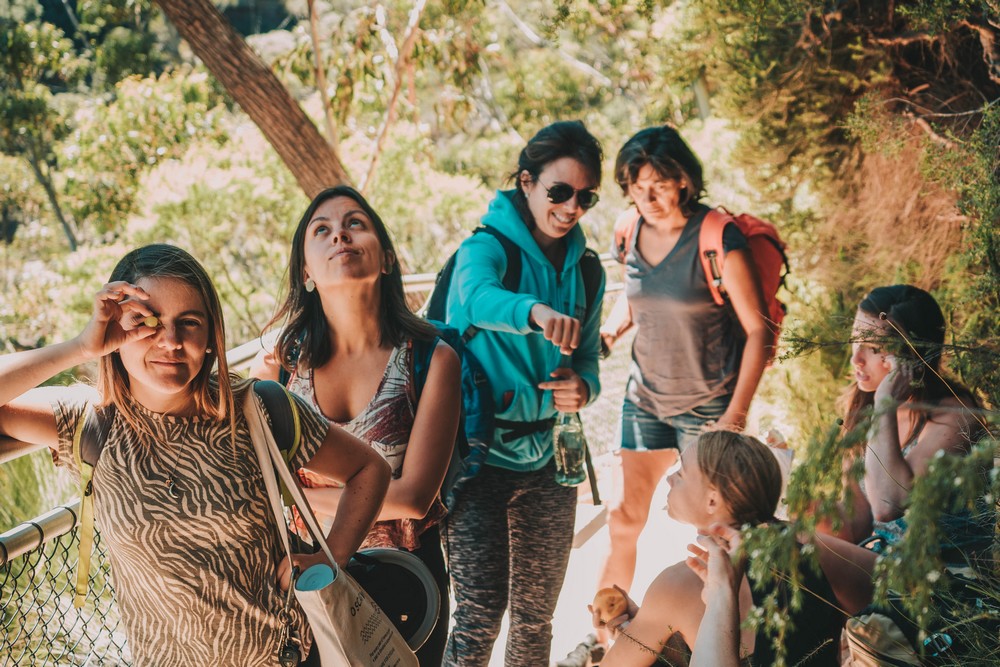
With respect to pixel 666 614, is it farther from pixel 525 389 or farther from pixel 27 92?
pixel 27 92

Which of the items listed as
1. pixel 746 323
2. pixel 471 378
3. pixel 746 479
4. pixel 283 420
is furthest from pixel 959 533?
pixel 283 420

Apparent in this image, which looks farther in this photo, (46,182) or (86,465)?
(46,182)

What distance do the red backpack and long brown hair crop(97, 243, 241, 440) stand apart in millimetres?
1892

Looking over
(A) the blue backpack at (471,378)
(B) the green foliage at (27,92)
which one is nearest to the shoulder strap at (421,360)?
(A) the blue backpack at (471,378)

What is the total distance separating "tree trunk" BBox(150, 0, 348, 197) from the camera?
6.40m

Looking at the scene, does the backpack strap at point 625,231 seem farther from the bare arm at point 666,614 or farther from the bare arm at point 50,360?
the bare arm at point 50,360

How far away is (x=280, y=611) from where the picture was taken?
177 cm

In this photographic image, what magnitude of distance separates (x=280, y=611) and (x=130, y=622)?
28 centimetres

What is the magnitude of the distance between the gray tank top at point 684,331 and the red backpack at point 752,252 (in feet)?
0.12

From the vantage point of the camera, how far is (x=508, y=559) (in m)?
2.61

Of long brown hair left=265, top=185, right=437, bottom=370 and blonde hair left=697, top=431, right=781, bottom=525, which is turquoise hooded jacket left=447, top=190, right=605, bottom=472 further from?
blonde hair left=697, top=431, right=781, bottom=525

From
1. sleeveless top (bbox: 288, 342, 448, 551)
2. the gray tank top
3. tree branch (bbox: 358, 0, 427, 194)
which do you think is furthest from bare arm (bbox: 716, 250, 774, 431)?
tree branch (bbox: 358, 0, 427, 194)

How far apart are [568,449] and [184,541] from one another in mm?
1353

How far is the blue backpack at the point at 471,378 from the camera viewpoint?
2.37 m
